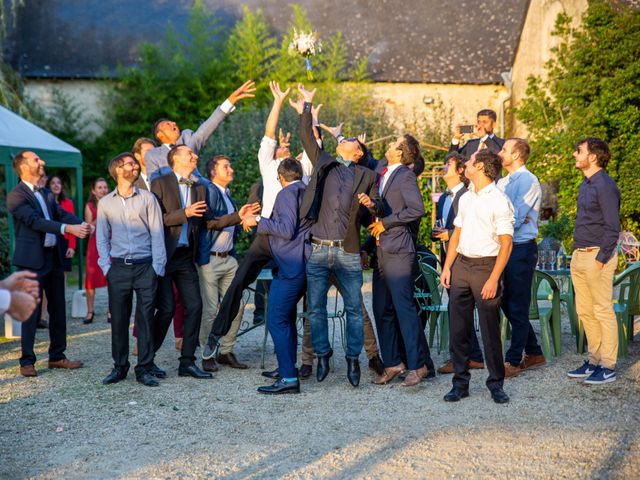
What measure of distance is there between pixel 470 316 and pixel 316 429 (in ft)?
5.03

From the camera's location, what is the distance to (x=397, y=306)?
21.7ft

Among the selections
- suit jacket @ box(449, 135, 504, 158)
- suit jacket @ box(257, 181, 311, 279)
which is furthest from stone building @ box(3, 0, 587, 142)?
suit jacket @ box(257, 181, 311, 279)

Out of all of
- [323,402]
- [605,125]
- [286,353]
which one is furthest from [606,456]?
[605,125]

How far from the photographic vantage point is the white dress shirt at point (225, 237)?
733 centimetres

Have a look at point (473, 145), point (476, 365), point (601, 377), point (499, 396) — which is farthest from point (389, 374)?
point (473, 145)

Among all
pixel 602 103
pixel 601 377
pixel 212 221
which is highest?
pixel 602 103

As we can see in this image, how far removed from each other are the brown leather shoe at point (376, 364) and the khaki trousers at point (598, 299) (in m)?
1.80

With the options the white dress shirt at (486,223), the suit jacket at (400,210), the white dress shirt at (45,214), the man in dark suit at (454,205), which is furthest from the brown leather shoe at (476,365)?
the white dress shirt at (45,214)

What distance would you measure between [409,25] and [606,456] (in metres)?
20.0

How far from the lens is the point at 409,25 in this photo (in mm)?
23391

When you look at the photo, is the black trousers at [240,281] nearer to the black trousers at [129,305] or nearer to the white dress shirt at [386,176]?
the black trousers at [129,305]

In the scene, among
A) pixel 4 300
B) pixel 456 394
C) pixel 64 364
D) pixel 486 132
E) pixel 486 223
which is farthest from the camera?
pixel 486 132

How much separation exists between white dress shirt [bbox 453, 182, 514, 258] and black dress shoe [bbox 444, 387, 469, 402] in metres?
1.05

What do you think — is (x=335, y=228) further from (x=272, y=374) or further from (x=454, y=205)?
(x=272, y=374)
